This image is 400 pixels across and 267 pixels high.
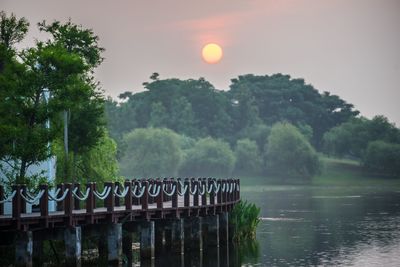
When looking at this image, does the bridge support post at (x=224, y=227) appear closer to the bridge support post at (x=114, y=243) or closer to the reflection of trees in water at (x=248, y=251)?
the reflection of trees in water at (x=248, y=251)

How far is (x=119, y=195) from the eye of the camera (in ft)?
137

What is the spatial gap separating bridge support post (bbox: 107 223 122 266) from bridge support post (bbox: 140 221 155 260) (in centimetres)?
273

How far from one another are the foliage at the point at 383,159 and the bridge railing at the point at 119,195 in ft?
424

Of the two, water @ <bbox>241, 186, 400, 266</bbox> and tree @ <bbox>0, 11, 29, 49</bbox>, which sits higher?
tree @ <bbox>0, 11, 29, 49</bbox>

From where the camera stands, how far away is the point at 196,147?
18575 cm

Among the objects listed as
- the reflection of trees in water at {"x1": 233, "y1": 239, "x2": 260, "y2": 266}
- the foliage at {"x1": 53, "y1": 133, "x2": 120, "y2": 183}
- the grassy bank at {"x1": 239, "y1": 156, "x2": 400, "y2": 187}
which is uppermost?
the grassy bank at {"x1": 239, "y1": 156, "x2": 400, "y2": 187}

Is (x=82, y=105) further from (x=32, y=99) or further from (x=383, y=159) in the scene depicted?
(x=383, y=159)

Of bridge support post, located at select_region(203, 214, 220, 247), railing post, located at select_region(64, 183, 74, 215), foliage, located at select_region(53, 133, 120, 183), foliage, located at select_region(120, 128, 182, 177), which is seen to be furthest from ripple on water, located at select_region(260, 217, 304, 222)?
foliage, located at select_region(120, 128, 182, 177)

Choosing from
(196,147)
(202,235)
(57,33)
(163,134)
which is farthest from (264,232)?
(196,147)

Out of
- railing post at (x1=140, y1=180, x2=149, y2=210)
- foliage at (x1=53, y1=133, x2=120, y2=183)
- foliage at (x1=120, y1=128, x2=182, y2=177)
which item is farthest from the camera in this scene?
foliage at (x1=120, y1=128, x2=182, y2=177)

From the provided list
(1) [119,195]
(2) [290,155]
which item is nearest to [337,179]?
(2) [290,155]

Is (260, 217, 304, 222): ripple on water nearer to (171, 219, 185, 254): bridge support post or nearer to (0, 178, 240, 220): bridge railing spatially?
(0, 178, 240, 220): bridge railing

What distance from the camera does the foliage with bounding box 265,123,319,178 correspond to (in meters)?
174

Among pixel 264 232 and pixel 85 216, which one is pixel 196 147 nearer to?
pixel 264 232
